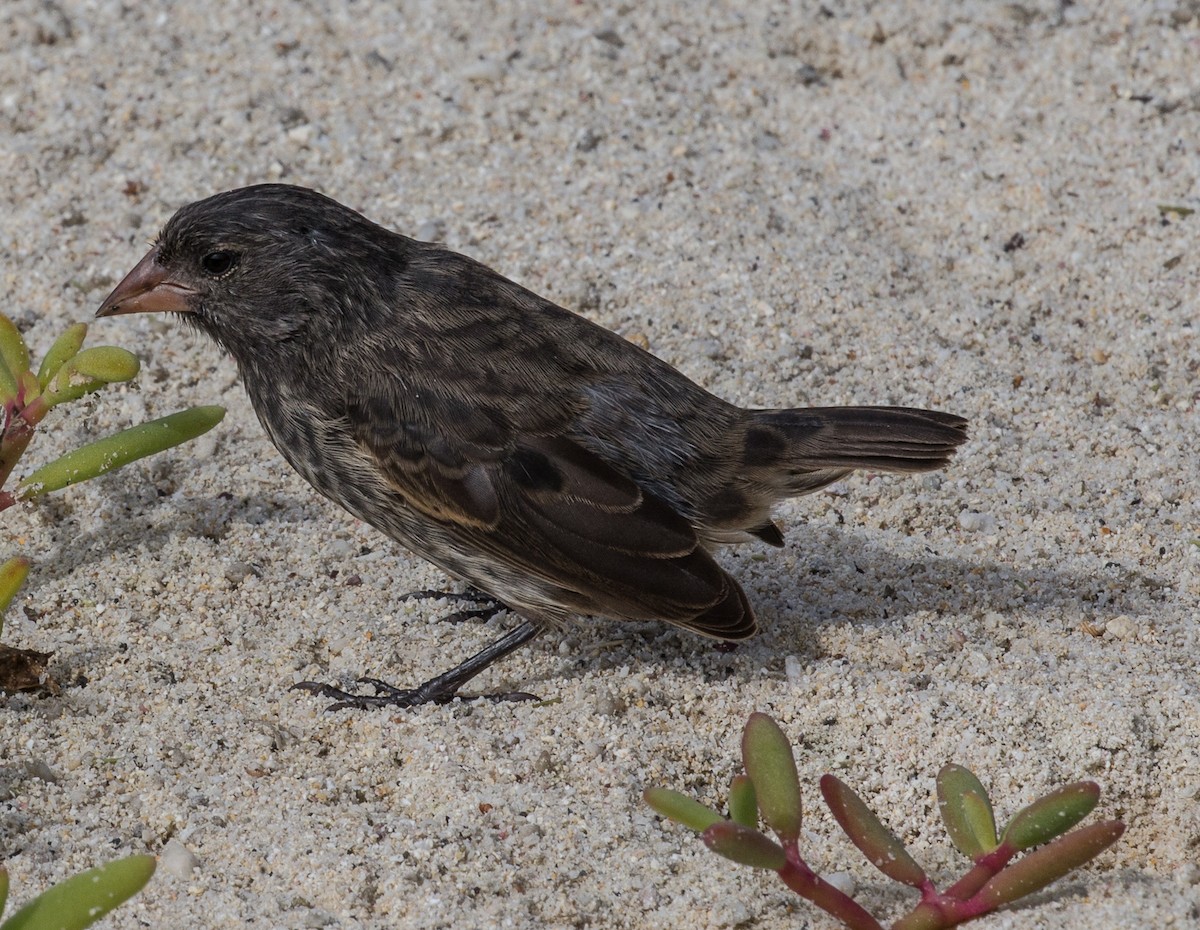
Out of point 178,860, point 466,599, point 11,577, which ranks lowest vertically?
point 466,599

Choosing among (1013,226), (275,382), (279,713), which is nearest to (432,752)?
(279,713)

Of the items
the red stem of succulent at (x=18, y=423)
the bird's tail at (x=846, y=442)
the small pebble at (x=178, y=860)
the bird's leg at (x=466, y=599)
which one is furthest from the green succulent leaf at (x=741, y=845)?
the red stem of succulent at (x=18, y=423)

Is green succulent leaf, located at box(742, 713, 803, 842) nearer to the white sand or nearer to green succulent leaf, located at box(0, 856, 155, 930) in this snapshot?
the white sand

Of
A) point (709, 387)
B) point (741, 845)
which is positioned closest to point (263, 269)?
point (709, 387)

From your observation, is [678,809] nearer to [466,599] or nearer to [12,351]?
[466,599]

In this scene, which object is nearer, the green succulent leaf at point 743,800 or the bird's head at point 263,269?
the green succulent leaf at point 743,800

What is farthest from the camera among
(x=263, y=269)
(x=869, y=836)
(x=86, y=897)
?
(x=263, y=269)

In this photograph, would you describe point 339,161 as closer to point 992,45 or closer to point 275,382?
point 275,382

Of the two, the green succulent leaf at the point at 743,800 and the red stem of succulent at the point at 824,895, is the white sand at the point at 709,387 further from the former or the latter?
the green succulent leaf at the point at 743,800
